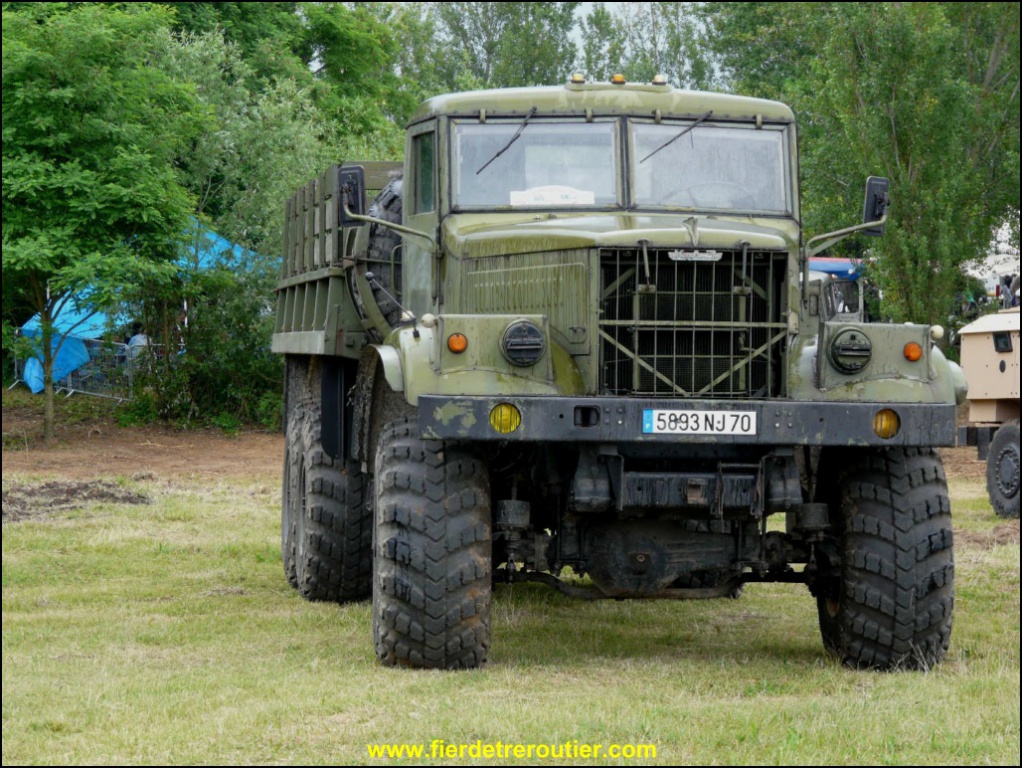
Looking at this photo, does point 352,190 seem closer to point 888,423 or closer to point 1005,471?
point 888,423

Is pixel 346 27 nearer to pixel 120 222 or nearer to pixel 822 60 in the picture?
pixel 822 60

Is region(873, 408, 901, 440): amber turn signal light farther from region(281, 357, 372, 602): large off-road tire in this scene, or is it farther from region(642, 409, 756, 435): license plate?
region(281, 357, 372, 602): large off-road tire

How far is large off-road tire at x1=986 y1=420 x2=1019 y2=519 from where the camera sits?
15945 millimetres

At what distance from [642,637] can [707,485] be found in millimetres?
1886

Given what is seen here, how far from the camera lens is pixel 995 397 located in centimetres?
1683

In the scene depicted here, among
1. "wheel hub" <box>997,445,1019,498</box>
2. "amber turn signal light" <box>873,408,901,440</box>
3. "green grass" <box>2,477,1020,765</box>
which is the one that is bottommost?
"green grass" <box>2,477,1020,765</box>

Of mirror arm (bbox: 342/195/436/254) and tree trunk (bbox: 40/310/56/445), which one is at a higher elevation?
mirror arm (bbox: 342/195/436/254)


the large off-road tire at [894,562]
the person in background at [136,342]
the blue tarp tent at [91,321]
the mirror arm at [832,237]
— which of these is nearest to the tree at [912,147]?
the blue tarp tent at [91,321]

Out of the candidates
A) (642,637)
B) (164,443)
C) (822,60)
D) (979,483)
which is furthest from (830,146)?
(642,637)

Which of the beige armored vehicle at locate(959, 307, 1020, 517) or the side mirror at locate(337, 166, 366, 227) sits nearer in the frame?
the side mirror at locate(337, 166, 366, 227)

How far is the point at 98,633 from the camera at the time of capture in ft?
29.3

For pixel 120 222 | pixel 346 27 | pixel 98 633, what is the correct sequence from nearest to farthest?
pixel 98 633 < pixel 120 222 < pixel 346 27

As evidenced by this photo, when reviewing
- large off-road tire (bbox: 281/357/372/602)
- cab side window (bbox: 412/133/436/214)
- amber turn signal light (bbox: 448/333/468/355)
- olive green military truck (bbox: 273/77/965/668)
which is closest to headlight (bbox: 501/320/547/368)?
olive green military truck (bbox: 273/77/965/668)

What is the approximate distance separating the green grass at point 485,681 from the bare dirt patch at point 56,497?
339cm
